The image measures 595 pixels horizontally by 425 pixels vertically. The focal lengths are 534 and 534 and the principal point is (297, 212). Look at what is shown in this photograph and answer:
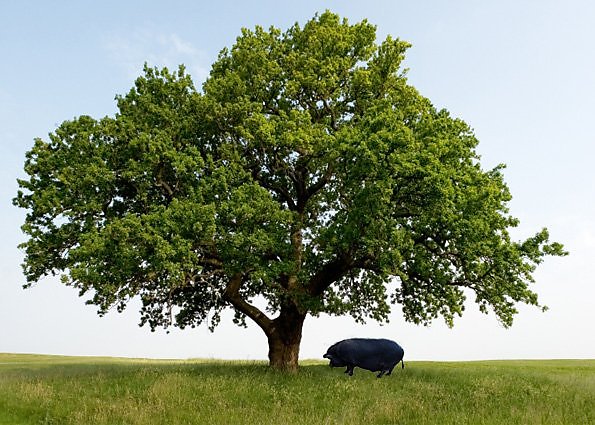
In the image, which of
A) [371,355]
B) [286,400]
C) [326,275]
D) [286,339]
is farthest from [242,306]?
[286,400]

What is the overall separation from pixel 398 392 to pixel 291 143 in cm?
1175

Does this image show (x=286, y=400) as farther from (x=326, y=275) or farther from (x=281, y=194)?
(x=281, y=194)

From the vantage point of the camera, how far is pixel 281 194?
2936 centimetres

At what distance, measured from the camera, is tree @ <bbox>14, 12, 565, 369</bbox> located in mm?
22578

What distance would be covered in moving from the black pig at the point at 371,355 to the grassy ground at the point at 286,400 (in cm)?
216

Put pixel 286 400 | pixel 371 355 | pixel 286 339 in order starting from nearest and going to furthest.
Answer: pixel 286 400 → pixel 371 355 → pixel 286 339

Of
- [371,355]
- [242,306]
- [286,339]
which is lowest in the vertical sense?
[371,355]

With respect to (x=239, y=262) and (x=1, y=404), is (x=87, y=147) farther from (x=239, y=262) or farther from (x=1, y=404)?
(x=1, y=404)

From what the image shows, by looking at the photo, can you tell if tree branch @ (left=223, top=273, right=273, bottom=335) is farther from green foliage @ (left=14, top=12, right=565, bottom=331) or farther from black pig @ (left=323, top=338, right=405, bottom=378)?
black pig @ (left=323, top=338, right=405, bottom=378)

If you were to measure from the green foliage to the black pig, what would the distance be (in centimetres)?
207

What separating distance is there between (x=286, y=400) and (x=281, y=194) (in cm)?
1282

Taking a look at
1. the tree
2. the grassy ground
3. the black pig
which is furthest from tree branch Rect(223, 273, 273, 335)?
the black pig

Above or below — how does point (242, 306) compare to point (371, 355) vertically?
above

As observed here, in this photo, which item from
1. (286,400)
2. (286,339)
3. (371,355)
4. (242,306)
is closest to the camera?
(286,400)
